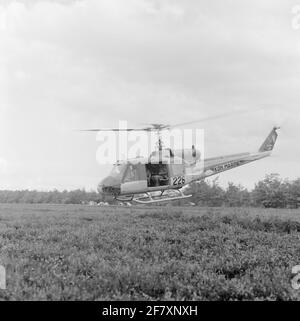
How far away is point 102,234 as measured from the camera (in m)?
11.5

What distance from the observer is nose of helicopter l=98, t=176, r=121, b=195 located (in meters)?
23.6

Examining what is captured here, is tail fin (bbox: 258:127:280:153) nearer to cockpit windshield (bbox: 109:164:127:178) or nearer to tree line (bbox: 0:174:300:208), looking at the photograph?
cockpit windshield (bbox: 109:164:127:178)

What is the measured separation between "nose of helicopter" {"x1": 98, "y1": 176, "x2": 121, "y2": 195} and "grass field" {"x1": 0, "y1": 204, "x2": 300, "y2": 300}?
10.5 m

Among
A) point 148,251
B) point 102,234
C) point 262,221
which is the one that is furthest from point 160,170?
point 148,251

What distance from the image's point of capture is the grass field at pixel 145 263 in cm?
672

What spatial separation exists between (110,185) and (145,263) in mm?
15387

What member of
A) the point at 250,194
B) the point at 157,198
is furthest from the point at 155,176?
the point at 250,194

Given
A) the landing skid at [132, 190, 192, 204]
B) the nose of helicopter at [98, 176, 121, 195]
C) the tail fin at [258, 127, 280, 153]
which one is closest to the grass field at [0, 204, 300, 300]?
the landing skid at [132, 190, 192, 204]

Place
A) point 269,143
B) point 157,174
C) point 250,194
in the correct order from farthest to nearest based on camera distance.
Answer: point 250,194, point 269,143, point 157,174

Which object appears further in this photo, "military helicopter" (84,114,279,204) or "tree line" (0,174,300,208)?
"tree line" (0,174,300,208)

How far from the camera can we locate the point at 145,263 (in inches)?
329

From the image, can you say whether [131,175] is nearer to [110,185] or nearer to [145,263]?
[110,185]

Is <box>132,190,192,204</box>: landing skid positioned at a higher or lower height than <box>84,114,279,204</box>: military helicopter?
lower
